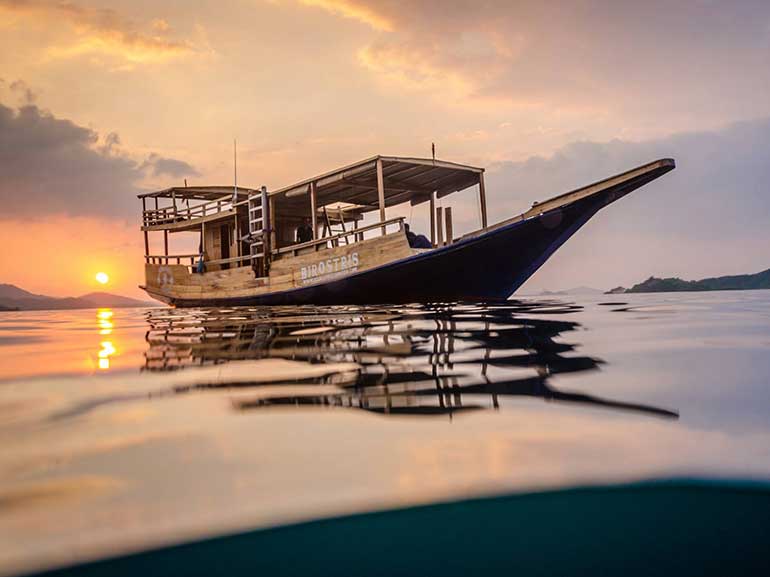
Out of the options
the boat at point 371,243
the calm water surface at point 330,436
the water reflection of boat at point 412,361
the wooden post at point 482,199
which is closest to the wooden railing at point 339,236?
the boat at point 371,243

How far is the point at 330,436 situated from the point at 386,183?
11913 mm

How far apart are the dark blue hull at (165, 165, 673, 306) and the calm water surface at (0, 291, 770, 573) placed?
7.06 meters

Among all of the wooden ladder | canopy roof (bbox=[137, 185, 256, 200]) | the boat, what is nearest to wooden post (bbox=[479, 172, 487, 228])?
the boat

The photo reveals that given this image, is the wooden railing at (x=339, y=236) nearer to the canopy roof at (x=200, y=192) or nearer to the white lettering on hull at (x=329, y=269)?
the white lettering on hull at (x=329, y=269)

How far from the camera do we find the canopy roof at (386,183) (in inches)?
429

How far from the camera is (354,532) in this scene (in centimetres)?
86

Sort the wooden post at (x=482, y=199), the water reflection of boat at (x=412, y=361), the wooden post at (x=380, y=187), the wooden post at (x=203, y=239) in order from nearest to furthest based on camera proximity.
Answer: the water reflection of boat at (x=412, y=361) < the wooden post at (x=380, y=187) < the wooden post at (x=482, y=199) < the wooden post at (x=203, y=239)

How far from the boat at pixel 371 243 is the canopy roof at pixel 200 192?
3cm

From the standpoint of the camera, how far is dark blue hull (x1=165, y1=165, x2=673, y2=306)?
9.35 metres

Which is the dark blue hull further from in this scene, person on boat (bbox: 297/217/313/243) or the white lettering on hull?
person on boat (bbox: 297/217/313/243)

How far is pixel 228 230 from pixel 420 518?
53.8 ft

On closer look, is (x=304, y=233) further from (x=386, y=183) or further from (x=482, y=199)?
(x=482, y=199)

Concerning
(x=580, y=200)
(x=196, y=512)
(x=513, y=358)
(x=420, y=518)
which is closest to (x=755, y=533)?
(x=420, y=518)

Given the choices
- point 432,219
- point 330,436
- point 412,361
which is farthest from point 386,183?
point 330,436
